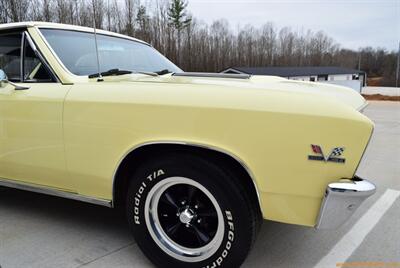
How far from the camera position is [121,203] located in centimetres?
269

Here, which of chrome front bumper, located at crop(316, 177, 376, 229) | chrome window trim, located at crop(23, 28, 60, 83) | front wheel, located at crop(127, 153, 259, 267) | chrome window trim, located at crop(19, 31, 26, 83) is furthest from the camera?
chrome window trim, located at crop(19, 31, 26, 83)

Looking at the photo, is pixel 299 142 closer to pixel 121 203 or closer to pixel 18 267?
pixel 121 203

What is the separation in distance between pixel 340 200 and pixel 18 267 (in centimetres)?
215

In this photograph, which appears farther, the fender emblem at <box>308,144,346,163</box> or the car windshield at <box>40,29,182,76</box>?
the car windshield at <box>40,29,182,76</box>

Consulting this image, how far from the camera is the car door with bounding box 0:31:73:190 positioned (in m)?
2.66

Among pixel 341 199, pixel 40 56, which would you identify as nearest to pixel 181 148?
pixel 341 199

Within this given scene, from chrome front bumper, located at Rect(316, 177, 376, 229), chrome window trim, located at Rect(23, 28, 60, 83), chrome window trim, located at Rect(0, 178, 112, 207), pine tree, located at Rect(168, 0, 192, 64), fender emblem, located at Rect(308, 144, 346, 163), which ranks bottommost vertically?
chrome window trim, located at Rect(0, 178, 112, 207)

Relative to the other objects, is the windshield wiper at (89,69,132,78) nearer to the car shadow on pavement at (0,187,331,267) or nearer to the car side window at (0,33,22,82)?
the car side window at (0,33,22,82)

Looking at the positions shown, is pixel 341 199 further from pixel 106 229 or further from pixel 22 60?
pixel 22 60

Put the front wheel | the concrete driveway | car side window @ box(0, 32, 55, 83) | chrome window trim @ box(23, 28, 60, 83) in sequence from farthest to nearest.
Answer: car side window @ box(0, 32, 55, 83) → chrome window trim @ box(23, 28, 60, 83) → the concrete driveway → the front wheel

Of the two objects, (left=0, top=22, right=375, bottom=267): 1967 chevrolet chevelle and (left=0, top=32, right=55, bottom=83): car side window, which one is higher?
(left=0, top=32, right=55, bottom=83): car side window

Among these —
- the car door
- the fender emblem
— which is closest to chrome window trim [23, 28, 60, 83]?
the car door

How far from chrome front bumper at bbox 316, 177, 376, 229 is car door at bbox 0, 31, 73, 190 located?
1.81m

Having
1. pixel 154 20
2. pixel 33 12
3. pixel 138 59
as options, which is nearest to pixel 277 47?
pixel 154 20
